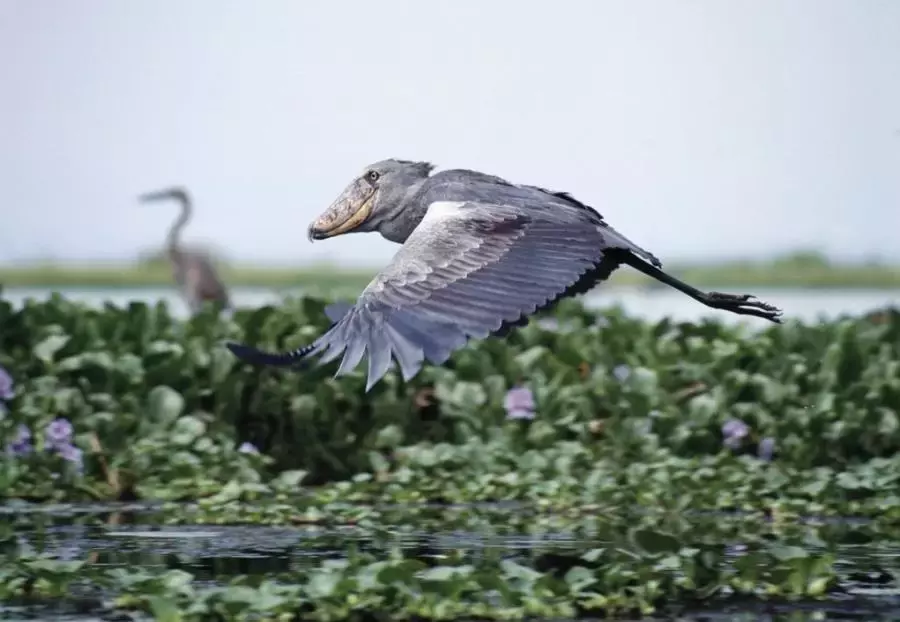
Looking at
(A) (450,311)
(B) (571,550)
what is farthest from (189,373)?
(A) (450,311)

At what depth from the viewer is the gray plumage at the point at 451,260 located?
15.6 feet

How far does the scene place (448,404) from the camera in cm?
758

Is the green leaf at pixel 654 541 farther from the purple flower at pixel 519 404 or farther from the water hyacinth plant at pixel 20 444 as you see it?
the water hyacinth plant at pixel 20 444

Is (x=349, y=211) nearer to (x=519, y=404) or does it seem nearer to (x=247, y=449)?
(x=247, y=449)

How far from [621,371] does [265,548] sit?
8.07 feet

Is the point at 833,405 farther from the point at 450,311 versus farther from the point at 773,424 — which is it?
the point at 450,311

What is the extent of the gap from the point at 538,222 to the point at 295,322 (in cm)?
287

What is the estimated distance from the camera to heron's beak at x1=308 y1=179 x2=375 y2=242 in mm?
6012

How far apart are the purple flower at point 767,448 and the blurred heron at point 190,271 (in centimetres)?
639

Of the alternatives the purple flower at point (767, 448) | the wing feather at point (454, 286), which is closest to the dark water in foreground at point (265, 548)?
the wing feather at point (454, 286)

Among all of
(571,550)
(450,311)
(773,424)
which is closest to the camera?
(450,311)

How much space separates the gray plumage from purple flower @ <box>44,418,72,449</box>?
65.9 inches

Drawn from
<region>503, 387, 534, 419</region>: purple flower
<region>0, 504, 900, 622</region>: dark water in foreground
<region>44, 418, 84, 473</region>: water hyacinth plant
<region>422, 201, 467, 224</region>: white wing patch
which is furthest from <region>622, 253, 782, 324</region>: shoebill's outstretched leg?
<region>44, 418, 84, 473</region>: water hyacinth plant

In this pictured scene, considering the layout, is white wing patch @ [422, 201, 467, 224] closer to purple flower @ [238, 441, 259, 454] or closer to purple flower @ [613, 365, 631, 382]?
purple flower @ [238, 441, 259, 454]
